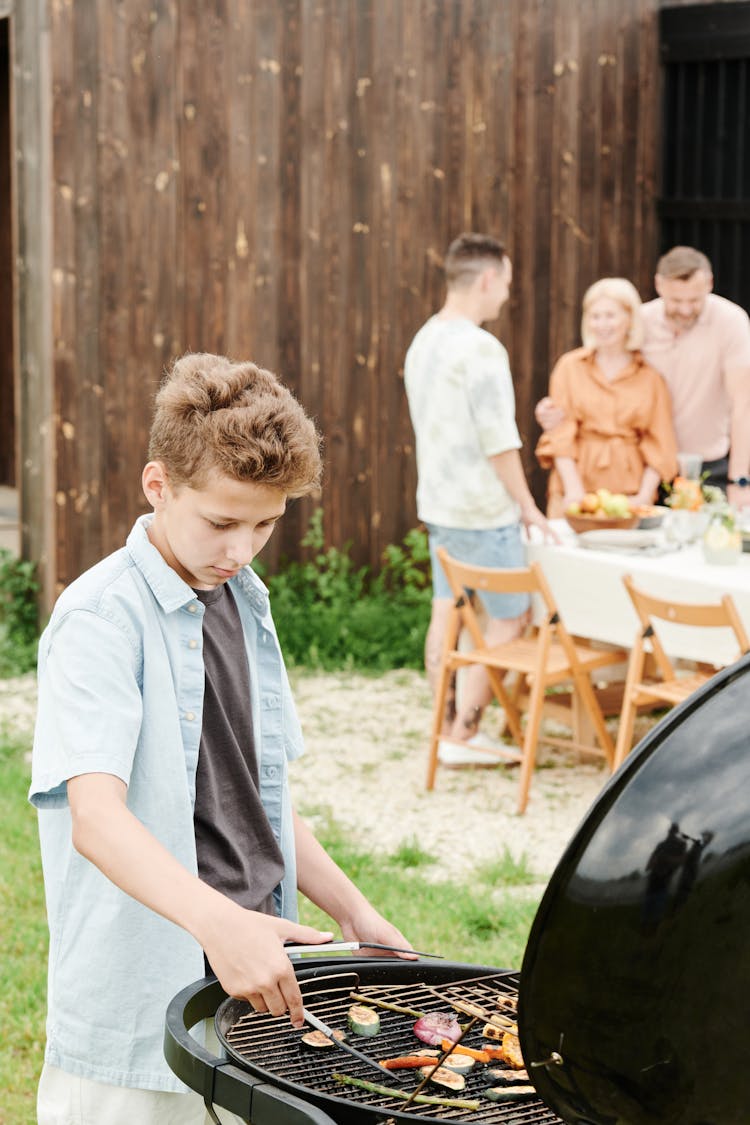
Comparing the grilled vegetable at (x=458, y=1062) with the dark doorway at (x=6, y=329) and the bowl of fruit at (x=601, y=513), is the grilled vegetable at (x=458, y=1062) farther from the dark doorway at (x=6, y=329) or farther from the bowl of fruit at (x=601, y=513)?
the dark doorway at (x=6, y=329)

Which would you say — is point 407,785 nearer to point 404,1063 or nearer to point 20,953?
point 20,953

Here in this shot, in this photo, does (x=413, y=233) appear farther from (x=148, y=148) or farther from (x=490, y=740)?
(x=490, y=740)

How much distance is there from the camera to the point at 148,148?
7.84 meters

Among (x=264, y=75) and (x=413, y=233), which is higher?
(x=264, y=75)

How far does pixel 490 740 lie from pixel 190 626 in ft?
15.6

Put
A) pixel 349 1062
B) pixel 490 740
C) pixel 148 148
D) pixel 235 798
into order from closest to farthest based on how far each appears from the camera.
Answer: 1. pixel 349 1062
2. pixel 235 798
3. pixel 490 740
4. pixel 148 148

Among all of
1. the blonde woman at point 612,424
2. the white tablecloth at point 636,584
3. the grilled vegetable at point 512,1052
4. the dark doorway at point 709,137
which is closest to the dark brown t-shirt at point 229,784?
the grilled vegetable at point 512,1052

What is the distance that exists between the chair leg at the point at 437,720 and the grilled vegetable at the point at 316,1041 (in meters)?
4.35

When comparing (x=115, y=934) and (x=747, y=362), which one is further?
(x=747, y=362)

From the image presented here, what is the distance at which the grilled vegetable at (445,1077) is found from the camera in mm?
1769

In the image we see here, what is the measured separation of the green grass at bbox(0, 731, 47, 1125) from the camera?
377 cm

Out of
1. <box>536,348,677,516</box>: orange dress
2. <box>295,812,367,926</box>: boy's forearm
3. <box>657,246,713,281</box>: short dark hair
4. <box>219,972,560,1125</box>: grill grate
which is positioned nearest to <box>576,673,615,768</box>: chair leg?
<box>536,348,677,516</box>: orange dress

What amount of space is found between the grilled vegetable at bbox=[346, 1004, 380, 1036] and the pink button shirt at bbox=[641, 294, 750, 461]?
5548mm

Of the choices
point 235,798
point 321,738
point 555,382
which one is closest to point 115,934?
point 235,798
